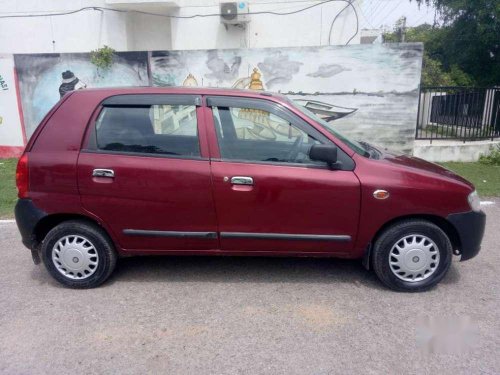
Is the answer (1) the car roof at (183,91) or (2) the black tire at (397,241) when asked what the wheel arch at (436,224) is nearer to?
(2) the black tire at (397,241)

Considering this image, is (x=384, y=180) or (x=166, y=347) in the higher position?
(x=384, y=180)

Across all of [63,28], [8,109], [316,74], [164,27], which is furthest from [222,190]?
[63,28]

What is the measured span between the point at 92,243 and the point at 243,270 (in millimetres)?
1419

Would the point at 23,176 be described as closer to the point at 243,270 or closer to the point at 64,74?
the point at 243,270

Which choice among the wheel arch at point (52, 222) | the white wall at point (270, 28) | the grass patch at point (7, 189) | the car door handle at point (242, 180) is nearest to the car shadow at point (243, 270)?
the wheel arch at point (52, 222)

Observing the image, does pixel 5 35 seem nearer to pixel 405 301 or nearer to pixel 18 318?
pixel 18 318

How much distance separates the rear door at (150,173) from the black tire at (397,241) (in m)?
1.42

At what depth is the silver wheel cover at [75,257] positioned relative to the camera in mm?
3428

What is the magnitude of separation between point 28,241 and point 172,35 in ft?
31.9

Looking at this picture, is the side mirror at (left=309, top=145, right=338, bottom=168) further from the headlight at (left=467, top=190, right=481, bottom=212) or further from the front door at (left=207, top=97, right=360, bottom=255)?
the headlight at (left=467, top=190, right=481, bottom=212)

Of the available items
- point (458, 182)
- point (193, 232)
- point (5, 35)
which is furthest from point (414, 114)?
point (5, 35)

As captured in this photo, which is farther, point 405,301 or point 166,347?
point 405,301

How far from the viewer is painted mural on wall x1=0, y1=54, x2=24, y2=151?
937 centimetres

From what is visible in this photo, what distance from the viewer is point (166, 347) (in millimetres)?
2678
